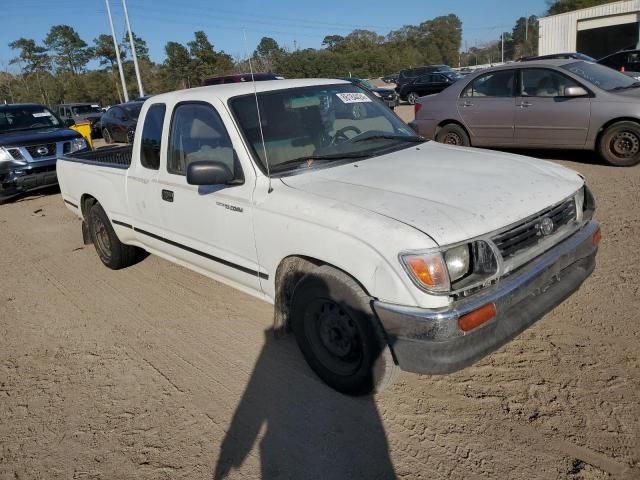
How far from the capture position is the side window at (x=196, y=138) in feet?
11.6

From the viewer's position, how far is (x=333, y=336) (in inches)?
118

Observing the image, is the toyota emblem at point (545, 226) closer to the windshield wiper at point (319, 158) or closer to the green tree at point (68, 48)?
the windshield wiper at point (319, 158)

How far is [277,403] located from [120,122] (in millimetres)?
17008

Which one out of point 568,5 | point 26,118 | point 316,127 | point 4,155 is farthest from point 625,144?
point 568,5

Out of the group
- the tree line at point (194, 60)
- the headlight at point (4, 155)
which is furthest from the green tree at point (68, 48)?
the headlight at point (4, 155)

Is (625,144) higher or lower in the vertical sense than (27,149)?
lower

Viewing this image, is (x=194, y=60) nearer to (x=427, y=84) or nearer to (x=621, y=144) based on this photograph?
(x=427, y=84)

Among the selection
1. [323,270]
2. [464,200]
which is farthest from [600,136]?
[323,270]

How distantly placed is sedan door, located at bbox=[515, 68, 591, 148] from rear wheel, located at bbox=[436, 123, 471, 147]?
35.3 inches

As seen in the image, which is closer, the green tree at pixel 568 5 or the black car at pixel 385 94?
the black car at pixel 385 94

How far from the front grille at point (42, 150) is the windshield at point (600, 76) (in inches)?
361

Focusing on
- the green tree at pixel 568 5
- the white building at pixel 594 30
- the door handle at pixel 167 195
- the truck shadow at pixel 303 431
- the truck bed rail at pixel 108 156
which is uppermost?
the green tree at pixel 568 5

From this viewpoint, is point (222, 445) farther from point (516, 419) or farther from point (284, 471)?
point (516, 419)

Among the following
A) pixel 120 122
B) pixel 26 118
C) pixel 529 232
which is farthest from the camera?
pixel 120 122
